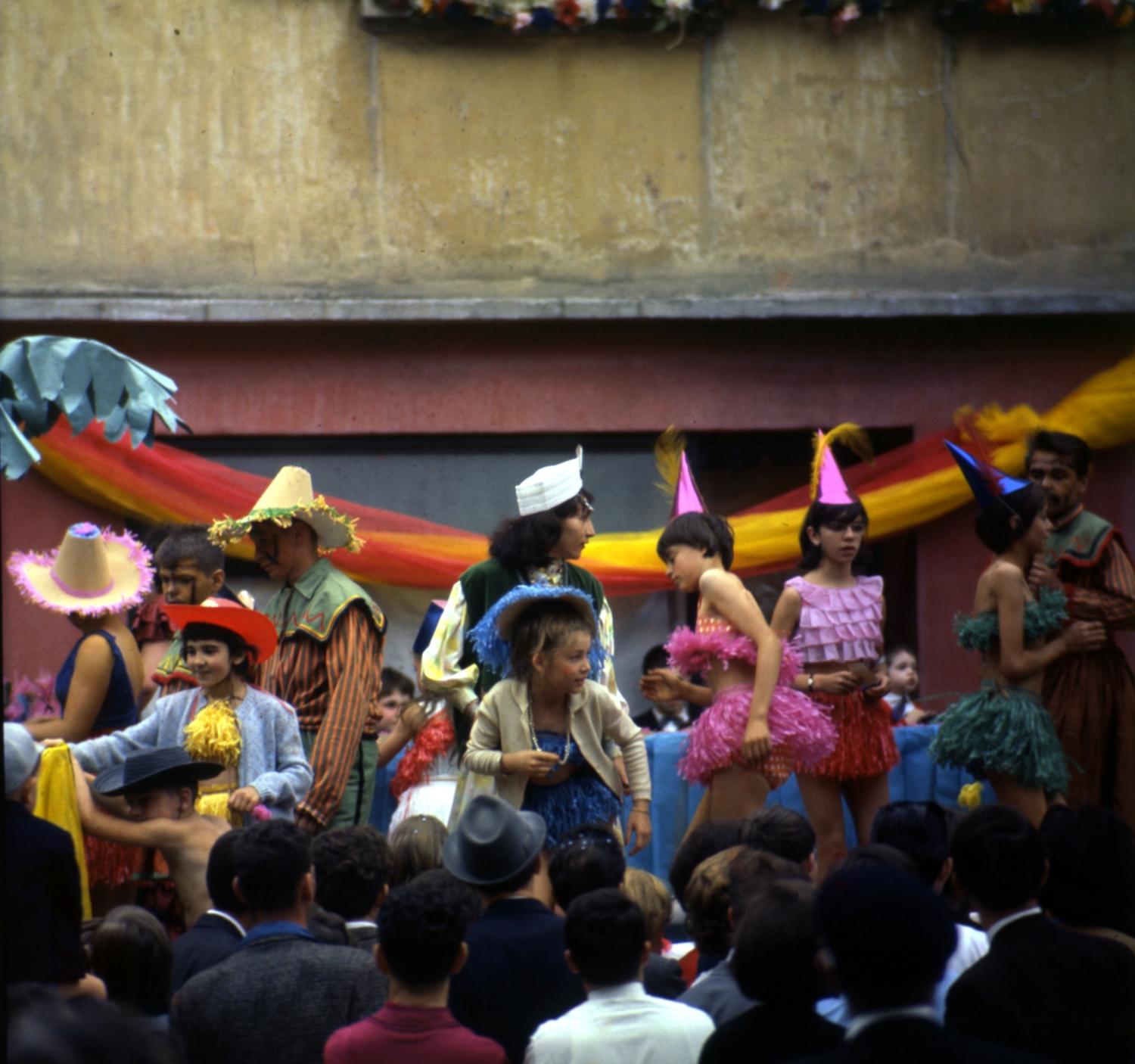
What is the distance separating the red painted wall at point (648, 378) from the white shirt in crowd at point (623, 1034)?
22.6 ft

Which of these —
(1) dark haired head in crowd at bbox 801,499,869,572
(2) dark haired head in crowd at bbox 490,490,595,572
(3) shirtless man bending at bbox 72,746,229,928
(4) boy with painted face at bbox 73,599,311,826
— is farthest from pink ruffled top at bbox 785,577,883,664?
(3) shirtless man bending at bbox 72,746,229,928

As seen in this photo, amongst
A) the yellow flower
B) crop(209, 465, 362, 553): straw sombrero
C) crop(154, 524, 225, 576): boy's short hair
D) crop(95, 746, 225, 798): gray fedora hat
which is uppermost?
crop(209, 465, 362, 553): straw sombrero

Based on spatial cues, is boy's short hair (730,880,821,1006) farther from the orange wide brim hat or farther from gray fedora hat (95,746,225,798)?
the orange wide brim hat

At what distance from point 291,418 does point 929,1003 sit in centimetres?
787

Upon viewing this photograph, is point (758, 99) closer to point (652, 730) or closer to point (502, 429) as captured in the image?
point (502, 429)

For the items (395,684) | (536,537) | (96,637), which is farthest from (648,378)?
(96,637)

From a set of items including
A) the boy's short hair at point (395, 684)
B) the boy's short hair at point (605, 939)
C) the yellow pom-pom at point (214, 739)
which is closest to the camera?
the boy's short hair at point (605, 939)

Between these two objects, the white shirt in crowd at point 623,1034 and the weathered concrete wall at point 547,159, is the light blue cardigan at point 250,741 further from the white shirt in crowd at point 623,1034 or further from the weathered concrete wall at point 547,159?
the weathered concrete wall at point 547,159

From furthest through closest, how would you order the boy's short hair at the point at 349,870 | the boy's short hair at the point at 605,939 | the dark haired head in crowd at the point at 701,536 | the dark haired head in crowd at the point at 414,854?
the dark haired head in crowd at the point at 701,536 < the dark haired head in crowd at the point at 414,854 < the boy's short hair at the point at 349,870 < the boy's short hair at the point at 605,939

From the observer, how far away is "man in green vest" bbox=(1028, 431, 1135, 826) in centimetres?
711

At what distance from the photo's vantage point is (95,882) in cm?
591

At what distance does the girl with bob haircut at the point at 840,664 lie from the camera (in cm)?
686

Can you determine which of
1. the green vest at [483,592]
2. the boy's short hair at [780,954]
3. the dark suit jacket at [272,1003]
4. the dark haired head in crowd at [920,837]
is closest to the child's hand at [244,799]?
the green vest at [483,592]

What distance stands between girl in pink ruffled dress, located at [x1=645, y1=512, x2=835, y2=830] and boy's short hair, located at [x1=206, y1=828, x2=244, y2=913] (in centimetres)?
264
